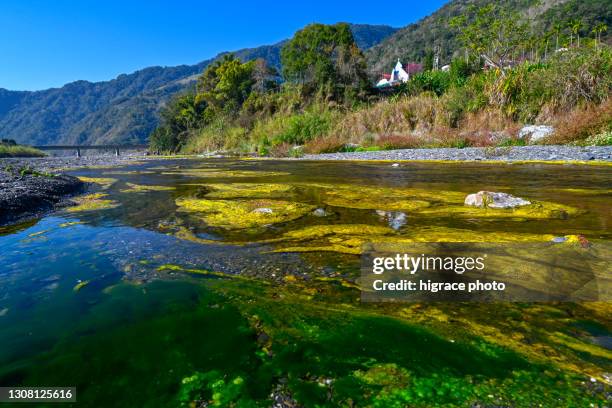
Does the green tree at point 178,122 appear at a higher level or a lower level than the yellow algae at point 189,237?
higher

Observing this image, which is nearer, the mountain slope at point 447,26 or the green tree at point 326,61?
the green tree at point 326,61

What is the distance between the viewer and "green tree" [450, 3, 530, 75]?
2264cm

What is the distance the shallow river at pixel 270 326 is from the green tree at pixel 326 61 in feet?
84.7

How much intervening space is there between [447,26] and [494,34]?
135ft

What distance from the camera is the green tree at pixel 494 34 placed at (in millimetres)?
22641

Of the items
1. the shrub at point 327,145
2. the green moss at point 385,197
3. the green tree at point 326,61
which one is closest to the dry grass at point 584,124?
the green moss at point 385,197

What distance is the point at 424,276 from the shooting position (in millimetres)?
2510

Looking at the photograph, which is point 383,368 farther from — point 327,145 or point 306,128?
point 306,128

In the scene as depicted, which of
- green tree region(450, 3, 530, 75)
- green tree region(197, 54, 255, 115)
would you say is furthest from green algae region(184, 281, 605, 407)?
green tree region(197, 54, 255, 115)

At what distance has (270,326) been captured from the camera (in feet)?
6.19

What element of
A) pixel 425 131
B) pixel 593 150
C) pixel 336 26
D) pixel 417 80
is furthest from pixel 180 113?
pixel 593 150

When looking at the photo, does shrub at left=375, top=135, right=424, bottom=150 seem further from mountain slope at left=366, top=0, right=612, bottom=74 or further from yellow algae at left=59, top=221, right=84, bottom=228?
mountain slope at left=366, top=0, right=612, bottom=74

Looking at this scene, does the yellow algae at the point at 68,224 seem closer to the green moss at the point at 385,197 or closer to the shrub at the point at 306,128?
the green moss at the point at 385,197

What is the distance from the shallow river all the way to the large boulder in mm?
11644
